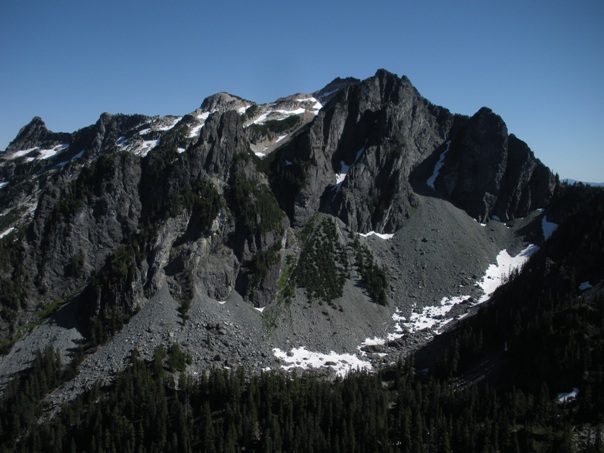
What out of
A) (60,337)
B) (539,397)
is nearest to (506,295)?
(539,397)

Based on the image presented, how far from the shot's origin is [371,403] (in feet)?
341

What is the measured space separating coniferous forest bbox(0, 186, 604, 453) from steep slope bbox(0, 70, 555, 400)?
11.4 meters

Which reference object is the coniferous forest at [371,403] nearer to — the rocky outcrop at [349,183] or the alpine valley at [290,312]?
the alpine valley at [290,312]

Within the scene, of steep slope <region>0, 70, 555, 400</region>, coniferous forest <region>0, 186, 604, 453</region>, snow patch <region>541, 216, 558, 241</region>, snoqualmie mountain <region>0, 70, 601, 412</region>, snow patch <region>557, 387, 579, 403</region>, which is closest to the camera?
coniferous forest <region>0, 186, 604, 453</region>

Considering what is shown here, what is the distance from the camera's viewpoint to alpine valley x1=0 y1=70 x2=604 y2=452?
9850 cm

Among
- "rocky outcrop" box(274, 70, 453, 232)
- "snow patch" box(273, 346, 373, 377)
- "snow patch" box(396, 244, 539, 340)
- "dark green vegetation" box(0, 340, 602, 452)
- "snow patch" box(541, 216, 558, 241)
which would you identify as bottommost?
"dark green vegetation" box(0, 340, 602, 452)

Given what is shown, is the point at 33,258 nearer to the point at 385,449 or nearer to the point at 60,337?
the point at 60,337

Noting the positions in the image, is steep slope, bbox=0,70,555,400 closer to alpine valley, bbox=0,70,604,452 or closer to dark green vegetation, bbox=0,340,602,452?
alpine valley, bbox=0,70,604,452

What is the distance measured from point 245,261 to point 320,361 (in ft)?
128

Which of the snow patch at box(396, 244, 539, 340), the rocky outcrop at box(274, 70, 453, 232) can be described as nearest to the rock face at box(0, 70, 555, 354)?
the rocky outcrop at box(274, 70, 453, 232)

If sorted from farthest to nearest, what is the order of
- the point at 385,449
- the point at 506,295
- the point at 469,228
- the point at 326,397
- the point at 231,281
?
the point at 469,228 → the point at 231,281 → the point at 506,295 → the point at 326,397 → the point at 385,449

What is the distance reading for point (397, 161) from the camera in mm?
194500

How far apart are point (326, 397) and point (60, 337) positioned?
229 ft

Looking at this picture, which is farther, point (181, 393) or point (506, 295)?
point (506, 295)
